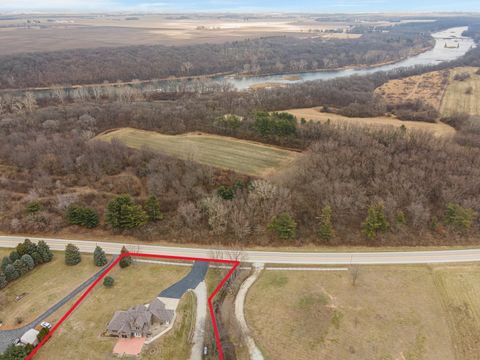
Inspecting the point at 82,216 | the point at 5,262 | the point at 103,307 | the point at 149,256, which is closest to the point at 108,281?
the point at 103,307

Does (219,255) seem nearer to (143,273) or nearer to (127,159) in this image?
(143,273)

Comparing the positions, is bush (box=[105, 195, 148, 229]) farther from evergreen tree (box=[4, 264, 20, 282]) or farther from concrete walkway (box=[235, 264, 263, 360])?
concrete walkway (box=[235, 264, 263, 360])

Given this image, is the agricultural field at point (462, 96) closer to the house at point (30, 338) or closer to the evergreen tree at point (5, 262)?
the house at point (30, 338)

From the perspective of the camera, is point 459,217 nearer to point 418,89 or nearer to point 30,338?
point 30,338

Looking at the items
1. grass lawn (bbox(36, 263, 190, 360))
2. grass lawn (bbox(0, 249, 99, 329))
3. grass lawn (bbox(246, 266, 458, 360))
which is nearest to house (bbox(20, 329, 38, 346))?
grass lawn (bbox(36, 263, 190, 360))

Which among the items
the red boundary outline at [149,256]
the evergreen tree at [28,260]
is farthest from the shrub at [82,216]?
the red boundary outline at [149,256]
